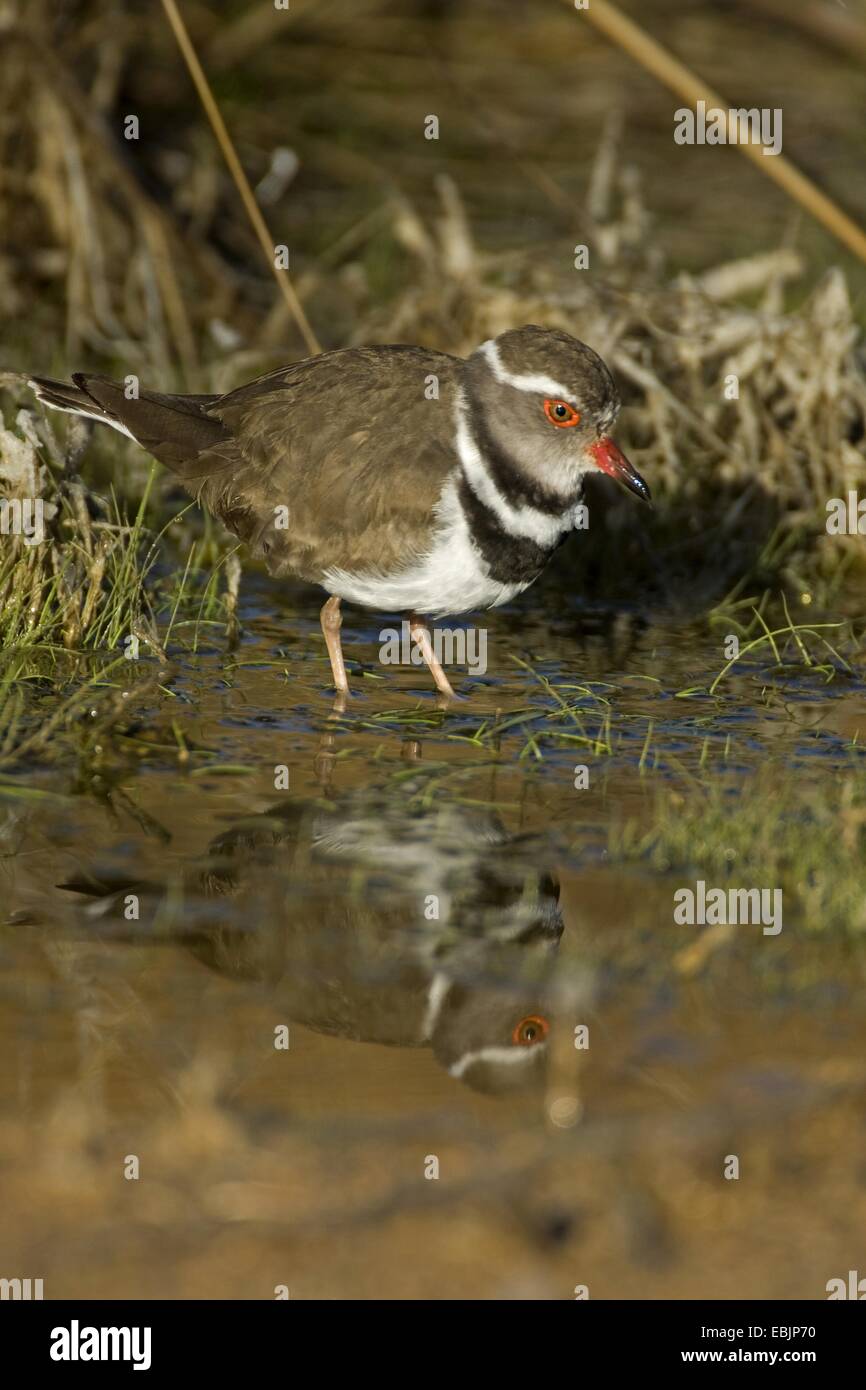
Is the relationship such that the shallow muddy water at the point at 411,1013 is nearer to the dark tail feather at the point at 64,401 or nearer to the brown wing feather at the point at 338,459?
the brown wing feather at the point at 338,459

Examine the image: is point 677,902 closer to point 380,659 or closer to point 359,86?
point 380,659

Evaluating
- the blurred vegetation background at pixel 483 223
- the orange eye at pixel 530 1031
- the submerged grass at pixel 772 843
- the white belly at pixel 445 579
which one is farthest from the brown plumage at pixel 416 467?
the orange eye at pixel 530 1031

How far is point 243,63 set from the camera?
11.9 metres

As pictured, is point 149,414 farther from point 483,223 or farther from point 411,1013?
point 483,223

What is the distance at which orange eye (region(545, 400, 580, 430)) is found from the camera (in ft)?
20.7

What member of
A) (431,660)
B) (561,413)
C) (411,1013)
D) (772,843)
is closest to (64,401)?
(431,660)

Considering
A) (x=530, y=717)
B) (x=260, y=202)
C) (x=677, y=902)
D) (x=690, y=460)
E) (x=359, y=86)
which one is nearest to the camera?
(x=677, y=902)

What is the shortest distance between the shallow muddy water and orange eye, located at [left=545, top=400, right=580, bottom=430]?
90 cm

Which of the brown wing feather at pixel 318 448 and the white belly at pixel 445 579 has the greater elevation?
the brown wing feather at pixel 318 448

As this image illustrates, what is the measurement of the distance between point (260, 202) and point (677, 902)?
24.8 ft

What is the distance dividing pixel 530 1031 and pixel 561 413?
2742 mm

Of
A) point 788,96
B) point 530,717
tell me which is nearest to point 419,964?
point 530,717

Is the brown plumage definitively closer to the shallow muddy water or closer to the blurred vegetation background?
the shallow muddy water

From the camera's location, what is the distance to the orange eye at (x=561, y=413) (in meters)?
6.30
